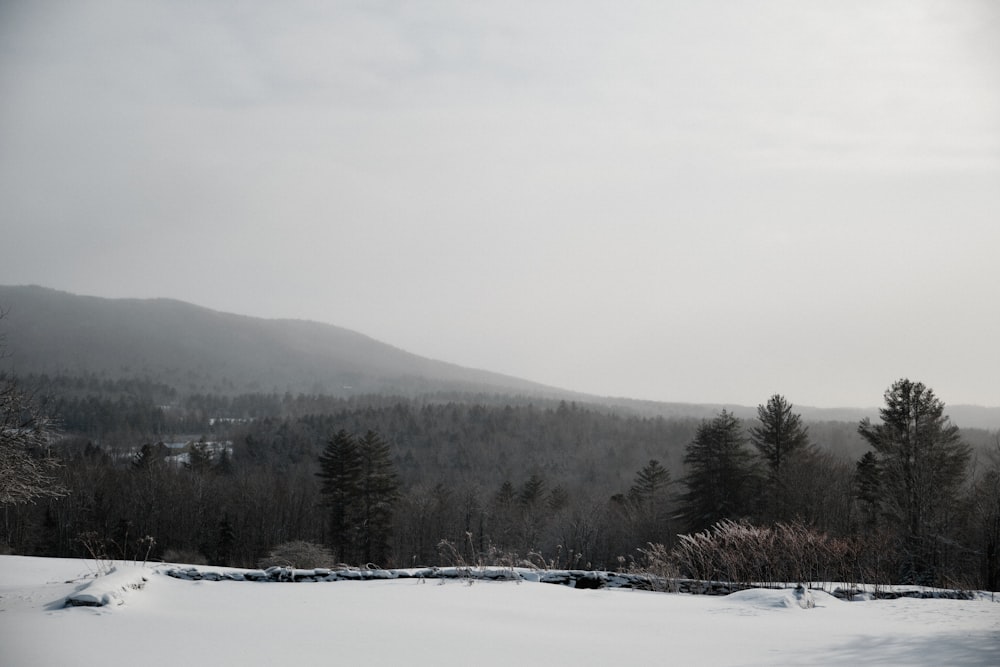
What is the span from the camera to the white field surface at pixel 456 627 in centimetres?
514

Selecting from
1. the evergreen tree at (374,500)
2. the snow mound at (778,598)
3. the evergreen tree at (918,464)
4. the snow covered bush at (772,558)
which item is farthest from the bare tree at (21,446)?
the evergreen tree at (374,500)

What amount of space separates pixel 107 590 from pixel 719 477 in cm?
3331

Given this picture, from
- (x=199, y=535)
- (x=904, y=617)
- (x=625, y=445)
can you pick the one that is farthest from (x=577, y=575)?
(x=625, y=445)

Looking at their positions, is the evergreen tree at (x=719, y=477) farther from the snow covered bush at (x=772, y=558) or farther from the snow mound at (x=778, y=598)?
the snow mound at (x=778, y=598)

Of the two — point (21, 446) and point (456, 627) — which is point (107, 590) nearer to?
point (456, 627)

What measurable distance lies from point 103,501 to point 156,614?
6305cm

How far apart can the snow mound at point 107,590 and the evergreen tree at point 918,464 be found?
29.8 metres

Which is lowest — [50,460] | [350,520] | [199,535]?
[199,535]

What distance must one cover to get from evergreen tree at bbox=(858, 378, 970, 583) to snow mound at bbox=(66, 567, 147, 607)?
29.8 metres

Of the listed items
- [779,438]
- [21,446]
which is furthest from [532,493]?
[21,446]

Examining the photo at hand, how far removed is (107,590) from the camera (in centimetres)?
668

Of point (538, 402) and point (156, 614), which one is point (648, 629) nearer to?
point (156, 614)

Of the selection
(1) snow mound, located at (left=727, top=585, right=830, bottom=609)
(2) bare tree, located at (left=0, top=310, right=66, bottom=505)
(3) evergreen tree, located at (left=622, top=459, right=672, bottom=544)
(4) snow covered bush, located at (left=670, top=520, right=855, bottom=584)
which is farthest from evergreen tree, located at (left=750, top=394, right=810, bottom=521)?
(2) bare tree, located at (left=0, top=310, right=66, bottom=505)

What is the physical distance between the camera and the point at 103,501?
59.8 m
